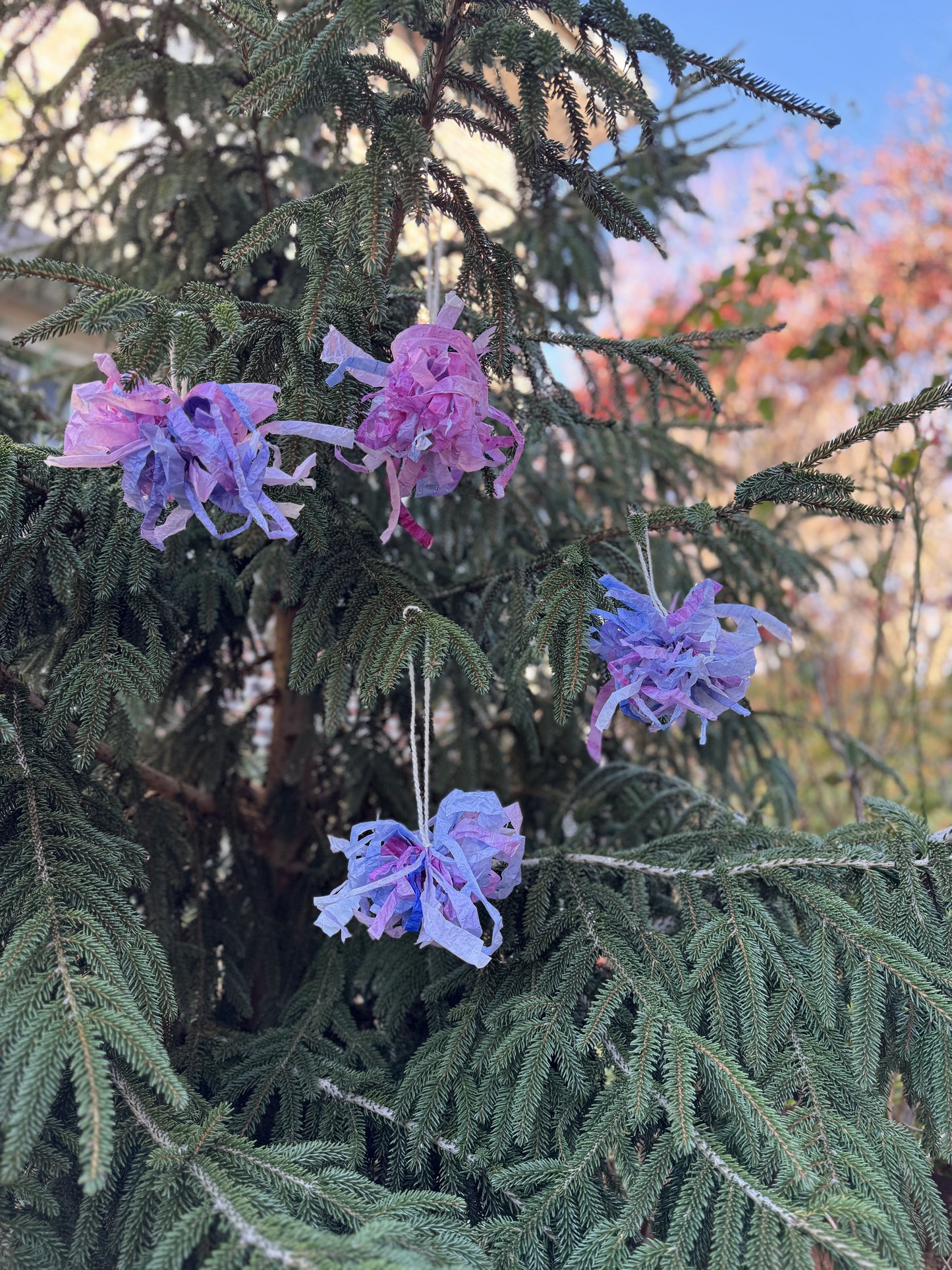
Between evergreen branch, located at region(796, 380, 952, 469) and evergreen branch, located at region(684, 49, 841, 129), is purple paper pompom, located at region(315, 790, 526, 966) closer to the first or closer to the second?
evergreen branch, located at region(796, 380, 952, 469)

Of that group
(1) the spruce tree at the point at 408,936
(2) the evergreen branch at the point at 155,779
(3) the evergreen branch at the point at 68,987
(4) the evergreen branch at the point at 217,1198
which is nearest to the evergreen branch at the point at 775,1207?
(1) the spruce tree at the point at 408,936

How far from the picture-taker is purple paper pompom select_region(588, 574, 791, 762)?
93cm

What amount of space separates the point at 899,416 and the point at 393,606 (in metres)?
0.61

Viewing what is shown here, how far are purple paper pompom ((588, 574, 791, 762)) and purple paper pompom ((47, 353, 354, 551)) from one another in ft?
1.31

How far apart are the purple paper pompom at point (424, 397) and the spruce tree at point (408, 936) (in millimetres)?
83

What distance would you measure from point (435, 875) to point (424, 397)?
20.0 inches

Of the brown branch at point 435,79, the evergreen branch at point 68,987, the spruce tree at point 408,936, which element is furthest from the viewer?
the brown branch at point 435,79

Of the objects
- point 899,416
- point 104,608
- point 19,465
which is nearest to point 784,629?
point 899,416

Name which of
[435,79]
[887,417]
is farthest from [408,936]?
[435,79]

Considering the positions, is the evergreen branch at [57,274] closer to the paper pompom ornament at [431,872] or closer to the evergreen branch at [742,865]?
the paper pompom ornament at [431,872]

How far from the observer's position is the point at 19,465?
103 cm

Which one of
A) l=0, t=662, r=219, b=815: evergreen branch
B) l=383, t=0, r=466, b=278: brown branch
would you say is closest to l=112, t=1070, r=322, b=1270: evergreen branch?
l=0, t=662, r=219, b=815: evergreen branch

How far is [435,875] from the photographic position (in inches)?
35.1

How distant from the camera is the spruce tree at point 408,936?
0.84m
